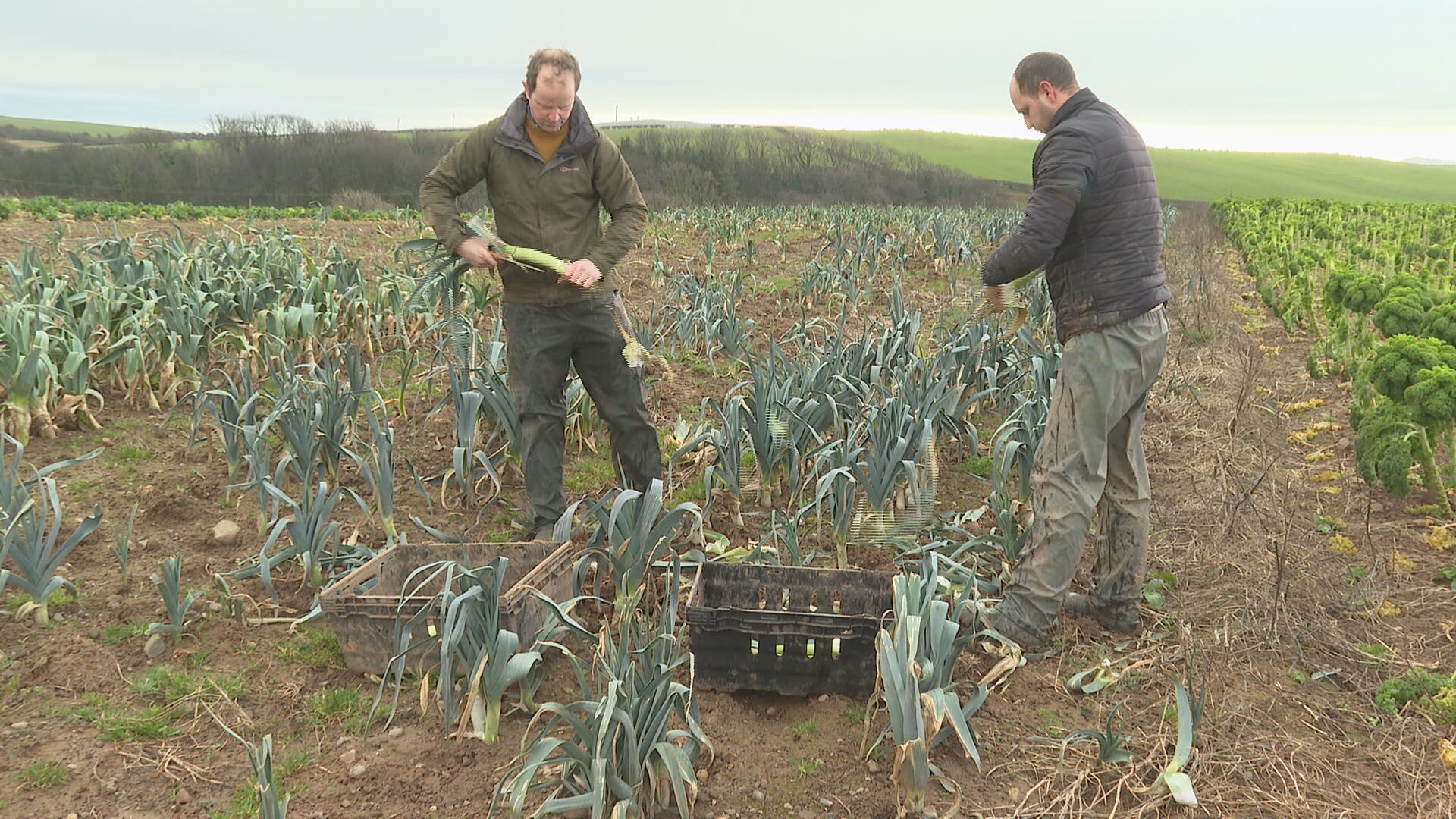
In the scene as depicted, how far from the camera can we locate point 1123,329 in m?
2.81

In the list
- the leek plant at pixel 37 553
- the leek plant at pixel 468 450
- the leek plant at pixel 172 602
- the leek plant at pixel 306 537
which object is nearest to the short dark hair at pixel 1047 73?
the leek plant at pixel 468 450

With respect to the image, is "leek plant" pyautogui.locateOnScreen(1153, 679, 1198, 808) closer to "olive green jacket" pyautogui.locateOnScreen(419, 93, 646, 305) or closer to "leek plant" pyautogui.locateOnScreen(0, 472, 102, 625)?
"olive green jacket" pyautogui.locateOnScreen(419, 93, 646, 305)

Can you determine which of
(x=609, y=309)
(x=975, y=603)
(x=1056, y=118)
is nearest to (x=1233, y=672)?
(x=975, y=603)

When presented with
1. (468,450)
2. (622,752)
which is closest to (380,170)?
(468,450)

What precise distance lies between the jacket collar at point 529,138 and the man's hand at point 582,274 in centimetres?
44

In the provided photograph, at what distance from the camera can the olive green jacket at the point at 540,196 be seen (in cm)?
345

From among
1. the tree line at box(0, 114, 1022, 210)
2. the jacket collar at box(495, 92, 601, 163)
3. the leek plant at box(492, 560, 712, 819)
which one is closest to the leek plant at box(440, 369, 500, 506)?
the jacket collar at box(495, 92, 601, 163)

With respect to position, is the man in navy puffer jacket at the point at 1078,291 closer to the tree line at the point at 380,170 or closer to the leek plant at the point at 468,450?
the leek plant at the point at 468,450

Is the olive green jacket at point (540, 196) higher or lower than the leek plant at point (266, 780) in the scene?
higher

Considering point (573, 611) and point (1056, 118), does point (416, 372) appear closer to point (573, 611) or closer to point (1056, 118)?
point (573, 611)

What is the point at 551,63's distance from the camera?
3.20m

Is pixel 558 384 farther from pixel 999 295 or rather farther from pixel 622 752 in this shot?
pixel 622 752

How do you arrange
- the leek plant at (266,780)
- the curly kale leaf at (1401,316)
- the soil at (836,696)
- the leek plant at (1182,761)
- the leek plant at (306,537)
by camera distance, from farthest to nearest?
the curly kale leaf at (1401,316), the leek plant at (306,537), the soil at (836,696), the leek plant at (1182,761), the leek plant at (266,780)

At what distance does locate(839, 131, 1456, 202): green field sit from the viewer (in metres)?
47.7
